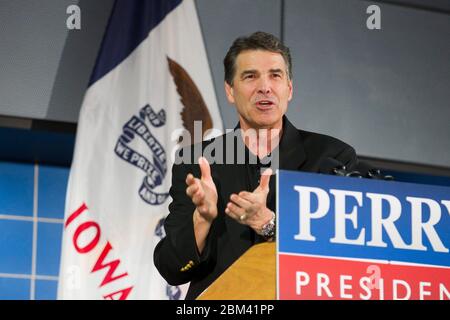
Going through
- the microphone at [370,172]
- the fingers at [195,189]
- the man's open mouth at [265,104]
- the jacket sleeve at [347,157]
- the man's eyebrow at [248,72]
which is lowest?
the fingers at [195,189]

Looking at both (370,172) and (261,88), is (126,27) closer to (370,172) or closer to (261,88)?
(261,88)

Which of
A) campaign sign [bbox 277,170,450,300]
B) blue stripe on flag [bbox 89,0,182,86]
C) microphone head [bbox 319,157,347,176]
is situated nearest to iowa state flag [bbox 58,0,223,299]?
blue stripe on flag [bbox 89,0,182,86]

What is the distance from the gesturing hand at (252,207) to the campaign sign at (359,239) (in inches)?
5.9

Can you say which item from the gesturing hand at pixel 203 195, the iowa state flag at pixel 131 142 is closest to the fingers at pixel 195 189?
the gesturing hand at pixel 203 195

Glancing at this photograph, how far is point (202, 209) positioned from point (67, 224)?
198 cm

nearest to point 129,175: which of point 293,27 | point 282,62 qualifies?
point 293,27

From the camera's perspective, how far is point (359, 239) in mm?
1411

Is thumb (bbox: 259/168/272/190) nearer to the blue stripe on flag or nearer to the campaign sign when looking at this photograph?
the campaign sign

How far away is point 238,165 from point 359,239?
0.47 m

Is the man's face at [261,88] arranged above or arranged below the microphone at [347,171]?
above

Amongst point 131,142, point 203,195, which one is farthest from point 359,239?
point 131,142

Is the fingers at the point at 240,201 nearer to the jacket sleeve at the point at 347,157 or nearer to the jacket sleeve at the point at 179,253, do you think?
the jacket sleeve at the point at 179,253

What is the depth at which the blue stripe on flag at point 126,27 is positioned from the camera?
3.78 m

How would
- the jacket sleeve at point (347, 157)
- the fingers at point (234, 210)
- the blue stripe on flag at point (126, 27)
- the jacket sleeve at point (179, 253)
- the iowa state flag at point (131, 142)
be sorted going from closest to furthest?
the fingers at point (234, 210)
the jacket sleeve at point (179, 253)
the jacket sleeve at point (347, 157)
the iowa state flag at point (131, 142)
the blue stripe on flag at point (126, 27)
